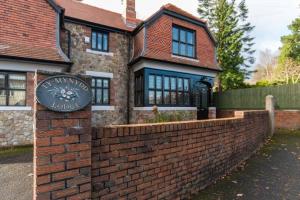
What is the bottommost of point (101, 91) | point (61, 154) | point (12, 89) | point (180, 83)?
point (61, 154)

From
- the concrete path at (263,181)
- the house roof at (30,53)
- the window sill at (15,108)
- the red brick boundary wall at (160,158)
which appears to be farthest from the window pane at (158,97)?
the red brick boundary wall at (160,158)

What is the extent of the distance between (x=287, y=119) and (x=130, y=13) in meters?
11.6

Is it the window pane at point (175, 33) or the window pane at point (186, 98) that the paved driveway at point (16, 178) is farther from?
the window pane at point (175, 33)

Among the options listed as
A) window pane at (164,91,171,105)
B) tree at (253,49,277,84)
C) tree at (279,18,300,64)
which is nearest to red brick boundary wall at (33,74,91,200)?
window pane at (164,91,171,105)

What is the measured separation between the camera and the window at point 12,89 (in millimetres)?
8727

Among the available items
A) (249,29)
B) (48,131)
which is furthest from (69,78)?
(249,29)

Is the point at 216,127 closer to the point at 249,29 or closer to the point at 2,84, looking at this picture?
the point at 2,84

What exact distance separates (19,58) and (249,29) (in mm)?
23645

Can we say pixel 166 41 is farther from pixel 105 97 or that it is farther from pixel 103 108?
pixel 103 108

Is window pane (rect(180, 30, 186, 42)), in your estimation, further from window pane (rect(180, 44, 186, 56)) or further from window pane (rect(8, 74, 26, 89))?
window pane (rect(8, 74, 26, 89))

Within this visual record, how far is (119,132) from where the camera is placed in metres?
3.09

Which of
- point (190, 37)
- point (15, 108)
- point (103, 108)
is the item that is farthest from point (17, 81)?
point (190, 37)

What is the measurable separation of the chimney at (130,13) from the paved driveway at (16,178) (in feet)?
33.5

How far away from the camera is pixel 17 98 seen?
354 inches
